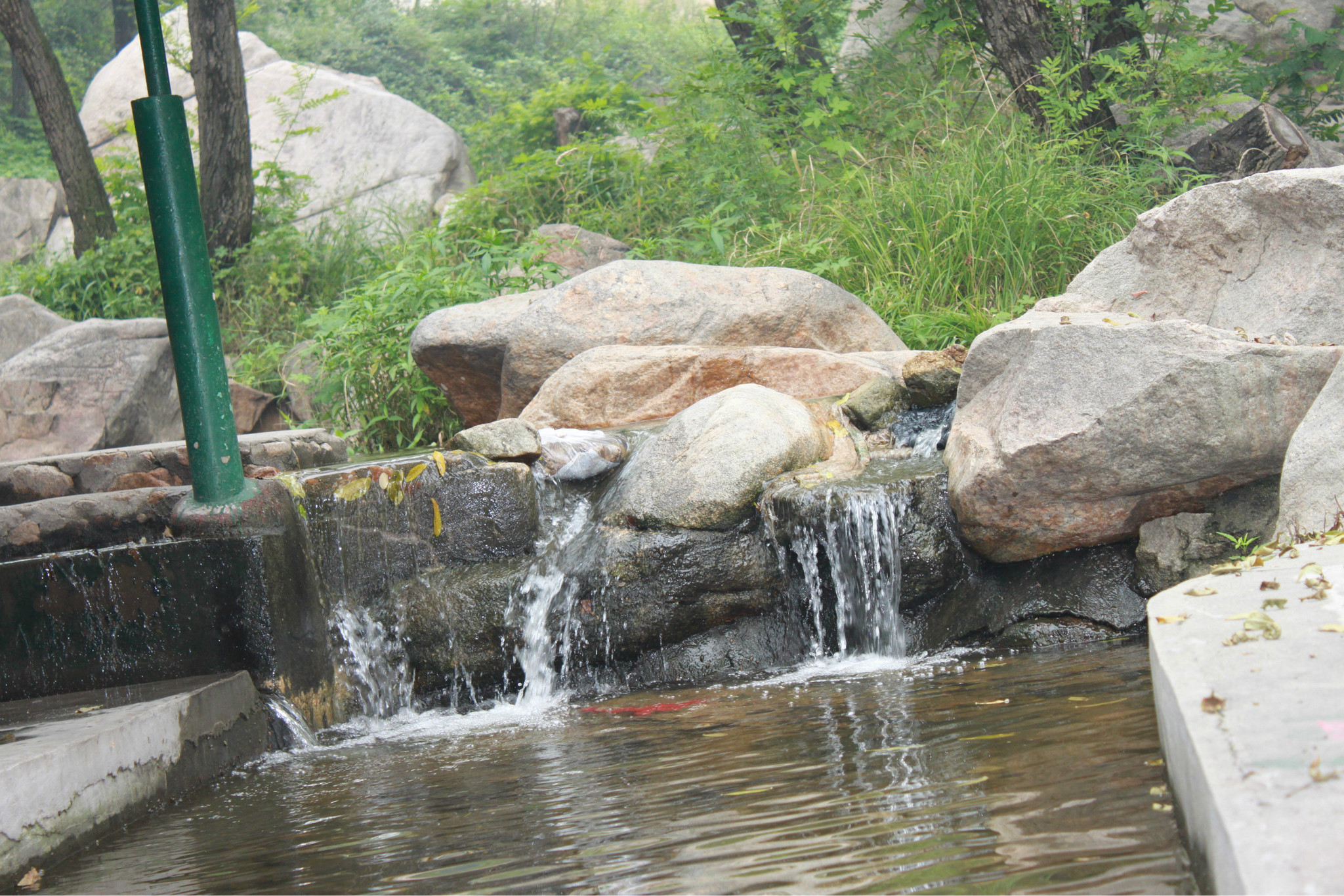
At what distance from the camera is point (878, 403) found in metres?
5.24

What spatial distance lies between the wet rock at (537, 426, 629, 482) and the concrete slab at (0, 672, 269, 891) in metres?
1.74

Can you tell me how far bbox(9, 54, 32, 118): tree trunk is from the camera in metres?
18.9

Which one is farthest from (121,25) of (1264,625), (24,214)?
(1264,625)

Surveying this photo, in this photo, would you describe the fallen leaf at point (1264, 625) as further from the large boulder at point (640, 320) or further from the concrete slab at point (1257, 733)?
the large boulder at point (640, 320)

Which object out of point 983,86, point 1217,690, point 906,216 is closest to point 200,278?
point 1217,690

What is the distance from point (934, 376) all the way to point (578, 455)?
1811mm

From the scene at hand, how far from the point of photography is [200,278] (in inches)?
149

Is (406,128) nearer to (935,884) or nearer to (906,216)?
(906,216)

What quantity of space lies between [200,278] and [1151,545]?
3.72 metres

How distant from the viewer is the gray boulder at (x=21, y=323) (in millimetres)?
9070

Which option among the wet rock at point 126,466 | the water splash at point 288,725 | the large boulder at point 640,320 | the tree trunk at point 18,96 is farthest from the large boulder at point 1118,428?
the tree trunk at point 18,96

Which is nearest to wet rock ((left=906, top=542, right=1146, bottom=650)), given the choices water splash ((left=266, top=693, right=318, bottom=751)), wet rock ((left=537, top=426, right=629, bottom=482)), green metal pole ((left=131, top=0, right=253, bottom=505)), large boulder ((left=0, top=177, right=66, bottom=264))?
wet rock ((left=537, top=426, right=629, bottom=482))

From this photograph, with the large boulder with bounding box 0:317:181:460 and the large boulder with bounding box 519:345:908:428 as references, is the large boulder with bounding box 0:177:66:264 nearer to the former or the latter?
the large boulder with bounding box 0:317:181:460

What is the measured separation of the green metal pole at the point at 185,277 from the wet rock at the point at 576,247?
4567mm
